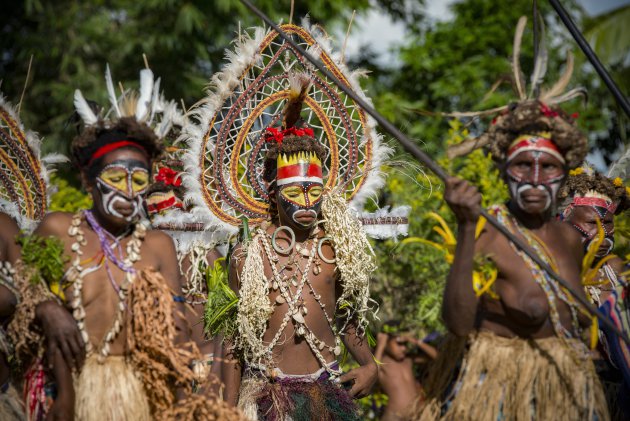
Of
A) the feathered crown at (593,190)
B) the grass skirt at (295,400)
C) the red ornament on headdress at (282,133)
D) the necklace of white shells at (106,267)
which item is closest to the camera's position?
the necklace of white shells at (106,267)

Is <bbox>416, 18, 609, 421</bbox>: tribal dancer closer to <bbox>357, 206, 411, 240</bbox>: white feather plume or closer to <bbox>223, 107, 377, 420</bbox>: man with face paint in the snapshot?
<bbox>223, 107, 377, 420</bbox>: man with face paint

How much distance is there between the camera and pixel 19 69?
14.6 meters

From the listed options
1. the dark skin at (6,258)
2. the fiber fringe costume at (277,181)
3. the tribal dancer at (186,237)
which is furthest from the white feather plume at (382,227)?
the dark skin at (6,258)

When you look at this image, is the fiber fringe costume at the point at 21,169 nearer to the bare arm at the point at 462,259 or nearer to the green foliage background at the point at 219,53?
the bare arm at the point at 462,259

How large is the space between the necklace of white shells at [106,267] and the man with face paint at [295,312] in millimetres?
922

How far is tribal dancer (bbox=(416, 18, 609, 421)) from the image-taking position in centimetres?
404

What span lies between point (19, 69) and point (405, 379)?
965cm

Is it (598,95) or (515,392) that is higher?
(598,95)

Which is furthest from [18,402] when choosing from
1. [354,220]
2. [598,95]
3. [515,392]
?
[598,95]

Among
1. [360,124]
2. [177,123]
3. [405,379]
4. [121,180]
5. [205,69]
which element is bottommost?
[405,379]

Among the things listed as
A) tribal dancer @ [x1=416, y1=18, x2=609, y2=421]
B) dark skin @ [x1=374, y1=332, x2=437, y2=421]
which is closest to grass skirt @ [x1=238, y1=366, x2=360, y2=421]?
tribal dancer @ [x1=416, y1=18, x2=609, y2=421]

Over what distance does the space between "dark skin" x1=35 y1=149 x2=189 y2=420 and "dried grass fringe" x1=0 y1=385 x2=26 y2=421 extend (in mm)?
524

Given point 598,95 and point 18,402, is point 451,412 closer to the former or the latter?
point 18,402

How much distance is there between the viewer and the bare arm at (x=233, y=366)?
17.1 feet
